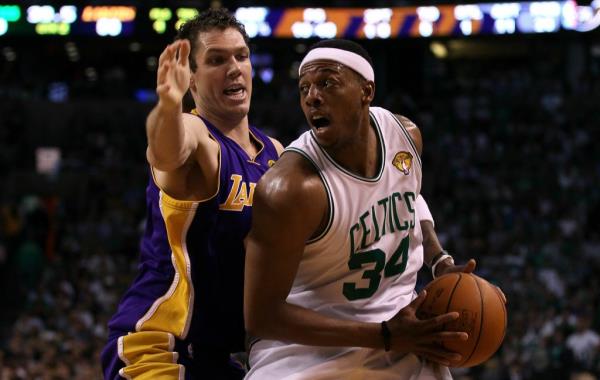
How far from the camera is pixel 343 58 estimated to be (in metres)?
3.62

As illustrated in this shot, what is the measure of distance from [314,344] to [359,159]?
714 millimetres

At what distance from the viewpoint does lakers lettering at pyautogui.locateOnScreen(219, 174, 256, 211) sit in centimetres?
389

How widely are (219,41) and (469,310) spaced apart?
1509mm

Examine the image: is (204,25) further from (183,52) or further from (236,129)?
(183,52)

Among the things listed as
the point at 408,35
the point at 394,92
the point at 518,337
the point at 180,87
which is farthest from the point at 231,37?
the point at 394,92

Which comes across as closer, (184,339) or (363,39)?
(184,339)

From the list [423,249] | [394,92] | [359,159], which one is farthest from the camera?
[394,92]

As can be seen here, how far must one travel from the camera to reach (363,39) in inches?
746

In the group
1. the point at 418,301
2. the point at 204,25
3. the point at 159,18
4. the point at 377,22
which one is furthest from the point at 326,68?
the point at 377,22

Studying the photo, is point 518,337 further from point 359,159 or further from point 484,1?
point 484,1

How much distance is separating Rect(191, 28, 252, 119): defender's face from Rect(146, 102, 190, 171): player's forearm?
57 centimetres

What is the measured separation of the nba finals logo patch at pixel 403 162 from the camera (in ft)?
12.6

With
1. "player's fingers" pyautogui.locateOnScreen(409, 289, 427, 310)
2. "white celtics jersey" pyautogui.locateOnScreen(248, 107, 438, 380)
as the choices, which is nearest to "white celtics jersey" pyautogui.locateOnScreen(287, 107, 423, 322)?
"white celtics jersey" pyautogui.locateOnScreen(248, 107, 438, 380)

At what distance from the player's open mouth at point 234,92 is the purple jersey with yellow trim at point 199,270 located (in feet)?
0.60
